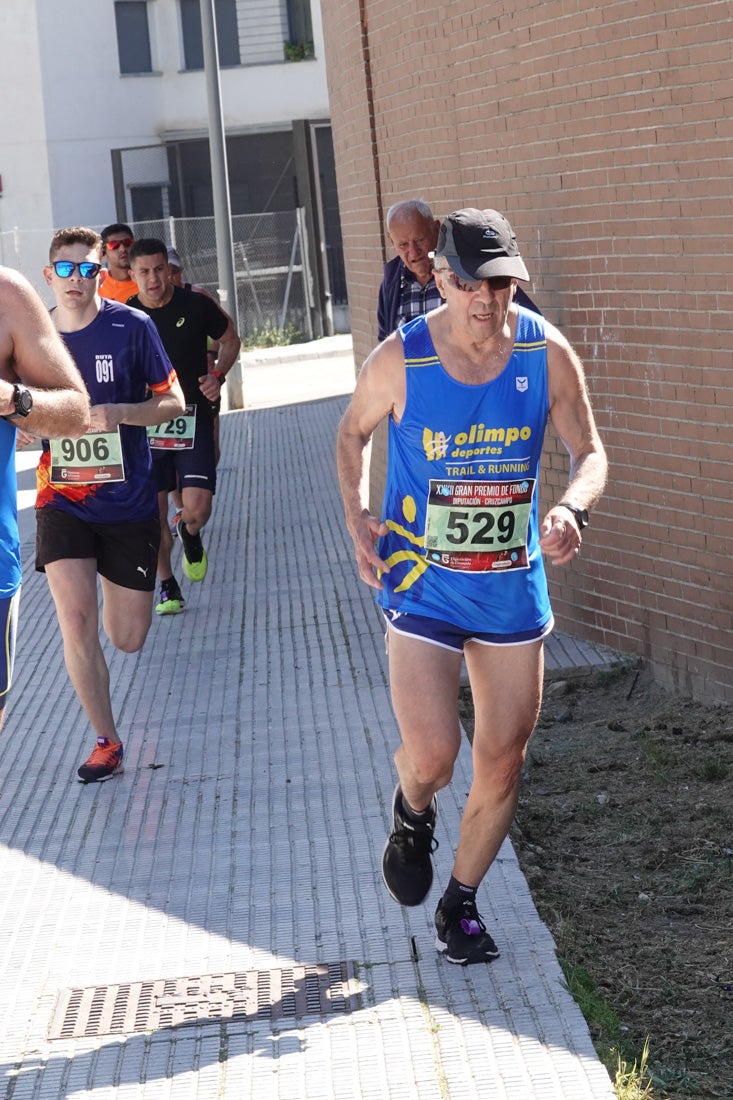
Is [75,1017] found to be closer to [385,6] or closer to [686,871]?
[686,871]

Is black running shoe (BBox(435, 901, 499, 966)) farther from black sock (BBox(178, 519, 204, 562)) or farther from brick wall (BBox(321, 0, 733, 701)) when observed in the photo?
black sock (BBox(178, 519, 204, 562))

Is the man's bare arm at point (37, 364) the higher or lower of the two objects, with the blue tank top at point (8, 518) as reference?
higher

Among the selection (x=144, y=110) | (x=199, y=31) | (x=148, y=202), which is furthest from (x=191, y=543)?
(x=199, y=31)

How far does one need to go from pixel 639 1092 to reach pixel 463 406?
1.73m

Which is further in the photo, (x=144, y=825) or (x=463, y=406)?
(x=144, y=825)

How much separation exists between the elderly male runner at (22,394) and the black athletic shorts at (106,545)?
2.00m

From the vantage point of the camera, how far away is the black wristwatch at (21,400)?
3.66 metres

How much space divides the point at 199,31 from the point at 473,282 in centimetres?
3257

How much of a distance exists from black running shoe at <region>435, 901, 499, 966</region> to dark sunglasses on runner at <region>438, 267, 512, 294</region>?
1.65 meters

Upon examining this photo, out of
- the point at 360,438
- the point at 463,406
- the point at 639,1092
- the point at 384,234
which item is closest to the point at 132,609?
the point at 360,438

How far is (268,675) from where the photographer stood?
25.2 ft

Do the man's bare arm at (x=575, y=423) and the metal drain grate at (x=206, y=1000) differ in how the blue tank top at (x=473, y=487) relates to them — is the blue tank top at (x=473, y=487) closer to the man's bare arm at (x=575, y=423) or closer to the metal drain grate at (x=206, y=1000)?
the man's bare arm at (x=575, y=423)

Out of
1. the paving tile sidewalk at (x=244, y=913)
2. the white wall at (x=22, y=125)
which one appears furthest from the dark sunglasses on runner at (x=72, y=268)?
the white wall at (x=22, y=125)

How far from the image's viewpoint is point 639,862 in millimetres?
5246
